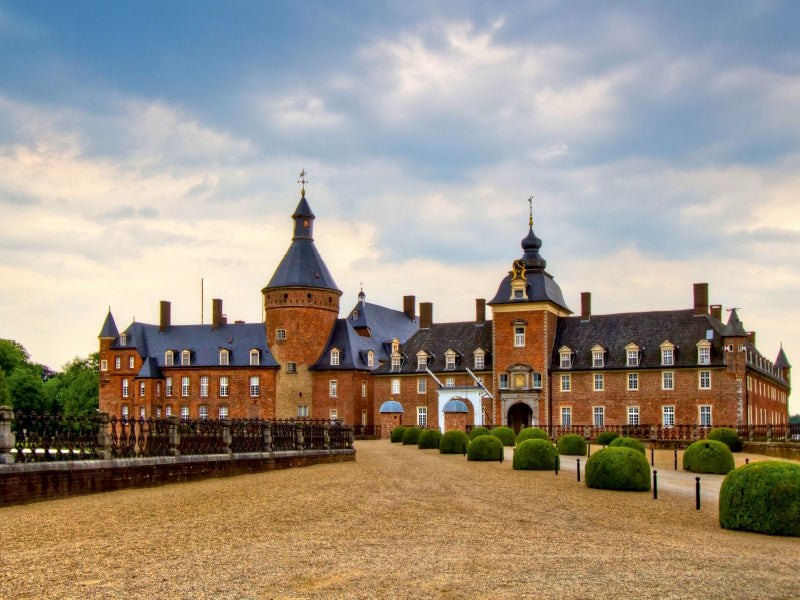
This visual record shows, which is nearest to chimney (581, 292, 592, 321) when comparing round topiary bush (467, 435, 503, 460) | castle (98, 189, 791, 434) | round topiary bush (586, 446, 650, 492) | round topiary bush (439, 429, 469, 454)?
castle (98, 189, 791, 434)

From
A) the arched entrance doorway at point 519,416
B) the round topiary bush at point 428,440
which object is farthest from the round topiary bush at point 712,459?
the arched entrance doorway at point 519,416

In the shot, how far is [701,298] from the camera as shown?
54.3 m

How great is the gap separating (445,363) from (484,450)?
98.3ft

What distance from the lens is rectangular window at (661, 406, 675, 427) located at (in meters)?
52.9

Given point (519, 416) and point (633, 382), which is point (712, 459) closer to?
point (633, 382)

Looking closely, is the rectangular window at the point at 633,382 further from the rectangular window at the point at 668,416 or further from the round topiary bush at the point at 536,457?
the round topiary bush at the point at 536,457

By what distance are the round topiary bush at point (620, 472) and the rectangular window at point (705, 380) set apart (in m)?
33.1

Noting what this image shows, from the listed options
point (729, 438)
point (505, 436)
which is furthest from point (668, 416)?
point (505, 436)

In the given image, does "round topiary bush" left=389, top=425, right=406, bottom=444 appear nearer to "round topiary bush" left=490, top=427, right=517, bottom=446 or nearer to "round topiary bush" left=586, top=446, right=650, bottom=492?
"round topiary bush" left=490, top=427, right=517, bottom=446

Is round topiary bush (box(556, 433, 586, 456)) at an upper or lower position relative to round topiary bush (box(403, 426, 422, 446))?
upper

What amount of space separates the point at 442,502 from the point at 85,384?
70.6 meters

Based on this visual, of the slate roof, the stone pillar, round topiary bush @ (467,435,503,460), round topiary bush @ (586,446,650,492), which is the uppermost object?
the slate roof

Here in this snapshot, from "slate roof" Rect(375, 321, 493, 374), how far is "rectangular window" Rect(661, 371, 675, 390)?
36.3ft

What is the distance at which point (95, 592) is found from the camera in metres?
9.18
